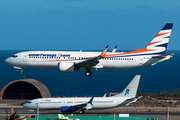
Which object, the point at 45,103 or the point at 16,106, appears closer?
the point at 45,103

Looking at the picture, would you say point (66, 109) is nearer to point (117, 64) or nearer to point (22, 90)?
point (117, 64)

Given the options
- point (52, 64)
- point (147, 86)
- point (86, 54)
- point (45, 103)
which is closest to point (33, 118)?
point (45, 103)

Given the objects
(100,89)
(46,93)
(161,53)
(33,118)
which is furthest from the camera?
A: (100,89)

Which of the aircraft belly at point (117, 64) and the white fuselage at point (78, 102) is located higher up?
the aircraft belly at point (117, 64)

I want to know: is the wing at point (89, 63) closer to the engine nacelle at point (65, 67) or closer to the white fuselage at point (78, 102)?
the engine nacelle at point (65, 67)

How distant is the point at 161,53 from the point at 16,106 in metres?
34.5

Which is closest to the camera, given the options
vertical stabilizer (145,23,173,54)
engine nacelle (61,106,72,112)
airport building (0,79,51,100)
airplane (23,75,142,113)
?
engine nacelle (61,106,72,112)

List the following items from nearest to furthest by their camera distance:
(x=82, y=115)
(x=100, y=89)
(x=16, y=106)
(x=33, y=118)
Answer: (x=33, y=118), (x=82, y=115), (x=16, y=106), (x=100, y=89)

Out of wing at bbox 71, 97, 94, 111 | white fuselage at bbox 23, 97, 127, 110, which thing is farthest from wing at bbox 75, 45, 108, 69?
wing at bbox 71, 97, 94, 111

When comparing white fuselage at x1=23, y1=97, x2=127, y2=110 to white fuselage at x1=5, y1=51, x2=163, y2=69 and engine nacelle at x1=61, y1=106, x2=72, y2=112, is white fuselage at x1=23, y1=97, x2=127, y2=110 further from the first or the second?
white fuselage at x1=5, y1=51, x2=163, y2=69

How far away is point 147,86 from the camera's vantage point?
170 m

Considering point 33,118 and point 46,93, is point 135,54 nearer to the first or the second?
point 33,118

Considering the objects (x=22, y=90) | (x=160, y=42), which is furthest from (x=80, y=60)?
(x=22, y=90)

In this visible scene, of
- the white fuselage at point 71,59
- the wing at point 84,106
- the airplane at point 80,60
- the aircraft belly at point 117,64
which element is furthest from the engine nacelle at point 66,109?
the aircraft belly at point 117,64
